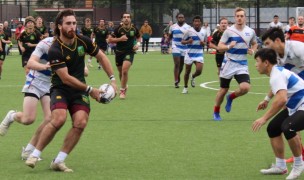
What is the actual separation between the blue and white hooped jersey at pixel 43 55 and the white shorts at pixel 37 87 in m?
0.05

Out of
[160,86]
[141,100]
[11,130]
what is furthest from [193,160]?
[160,86]

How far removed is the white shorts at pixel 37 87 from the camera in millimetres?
11102

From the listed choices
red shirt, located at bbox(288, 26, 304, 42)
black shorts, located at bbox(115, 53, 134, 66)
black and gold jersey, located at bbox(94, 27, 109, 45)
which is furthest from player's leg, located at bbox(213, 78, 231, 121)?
black and gold jersey, located at bbox(94, 27, 109, 45)

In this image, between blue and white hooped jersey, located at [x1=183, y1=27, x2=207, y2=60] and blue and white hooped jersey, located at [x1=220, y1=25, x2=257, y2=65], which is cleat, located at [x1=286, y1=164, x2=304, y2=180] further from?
blue and white hooped jersey, located at [x1=183, y1=27, x2=207, y2=60]

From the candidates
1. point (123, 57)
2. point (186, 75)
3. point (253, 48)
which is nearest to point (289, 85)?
point (253, 48)

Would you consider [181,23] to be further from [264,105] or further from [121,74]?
[264,105]

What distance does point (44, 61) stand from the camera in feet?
36.1

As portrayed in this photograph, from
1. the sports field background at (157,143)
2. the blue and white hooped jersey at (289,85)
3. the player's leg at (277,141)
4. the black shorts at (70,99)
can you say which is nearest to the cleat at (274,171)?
the player's leg at (277,141)

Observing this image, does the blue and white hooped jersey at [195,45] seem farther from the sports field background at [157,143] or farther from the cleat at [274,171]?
the cleat at [274,171]

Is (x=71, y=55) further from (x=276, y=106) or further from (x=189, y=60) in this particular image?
(x=189, y=60)

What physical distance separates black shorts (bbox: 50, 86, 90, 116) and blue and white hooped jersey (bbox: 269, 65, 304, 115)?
2438 millimetres

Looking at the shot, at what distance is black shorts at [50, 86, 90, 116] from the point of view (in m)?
10.0

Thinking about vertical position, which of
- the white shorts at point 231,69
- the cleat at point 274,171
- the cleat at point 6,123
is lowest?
the cleat at point 274,171

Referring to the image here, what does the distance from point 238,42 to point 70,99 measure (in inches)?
242
